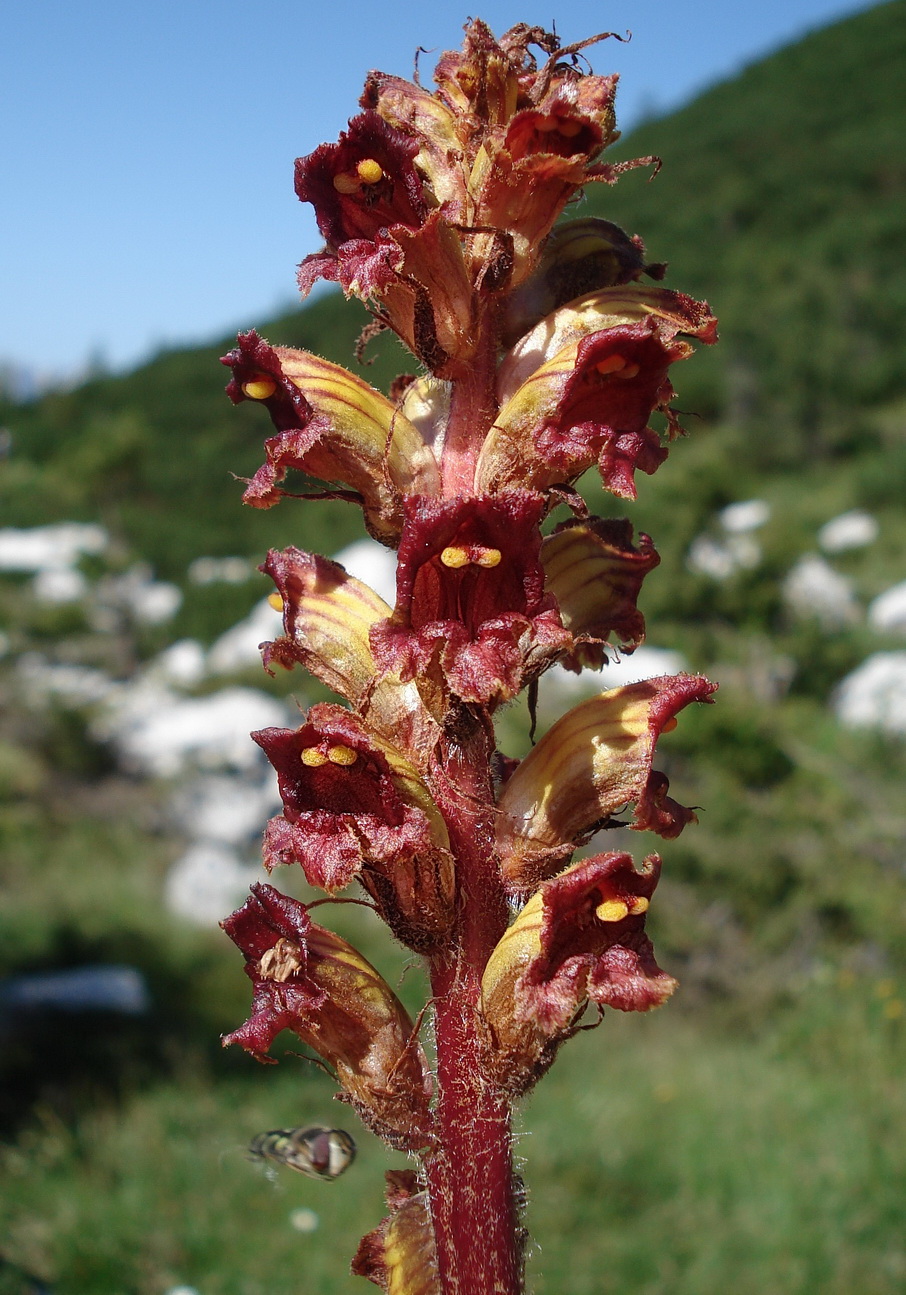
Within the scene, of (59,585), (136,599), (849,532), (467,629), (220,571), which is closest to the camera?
(467,629)

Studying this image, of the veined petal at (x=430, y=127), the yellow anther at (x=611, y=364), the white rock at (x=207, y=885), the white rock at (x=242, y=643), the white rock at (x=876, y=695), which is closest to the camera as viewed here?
the yellow anther at (x=611, y=364)

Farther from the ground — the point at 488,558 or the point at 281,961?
the point at 488,558

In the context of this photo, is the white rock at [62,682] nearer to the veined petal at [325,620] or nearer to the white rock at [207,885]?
the white rock at [207,885]

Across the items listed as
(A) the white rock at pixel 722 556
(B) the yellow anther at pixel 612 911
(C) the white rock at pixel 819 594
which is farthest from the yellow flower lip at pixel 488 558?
(C) the white rock at pixel 819 594

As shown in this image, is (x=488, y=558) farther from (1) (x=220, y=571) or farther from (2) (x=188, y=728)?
(1) (x=220, y=571)

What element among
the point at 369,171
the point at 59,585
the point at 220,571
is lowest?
the point at 369,171

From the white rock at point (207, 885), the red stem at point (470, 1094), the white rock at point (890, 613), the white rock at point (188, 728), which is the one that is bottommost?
the red stem at point (470, 1094)

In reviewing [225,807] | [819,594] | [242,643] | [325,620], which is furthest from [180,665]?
[325,620]
